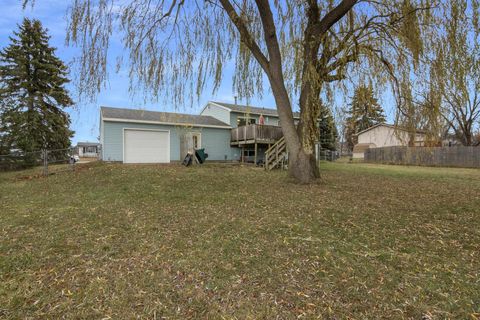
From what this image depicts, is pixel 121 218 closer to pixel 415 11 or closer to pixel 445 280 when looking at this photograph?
pixel 445 280

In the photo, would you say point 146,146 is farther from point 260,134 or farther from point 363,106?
point 363,106

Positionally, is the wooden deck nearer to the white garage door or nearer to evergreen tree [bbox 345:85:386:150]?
the white garage door

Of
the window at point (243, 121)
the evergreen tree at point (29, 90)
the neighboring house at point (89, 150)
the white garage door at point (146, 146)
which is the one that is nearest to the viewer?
the white garage door at point (146, 146)

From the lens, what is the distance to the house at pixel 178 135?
47.1 feet

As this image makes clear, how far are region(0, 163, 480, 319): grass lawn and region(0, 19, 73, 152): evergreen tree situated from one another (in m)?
14.0

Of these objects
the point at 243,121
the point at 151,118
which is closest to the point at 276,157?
the point at 243,121

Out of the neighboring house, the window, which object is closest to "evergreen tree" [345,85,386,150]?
the window

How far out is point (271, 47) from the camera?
6.86 meters

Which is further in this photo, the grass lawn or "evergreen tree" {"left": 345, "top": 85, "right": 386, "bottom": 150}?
"evergreen tree" {"left": 345, "top": 85, "right": 386, "bottom": 150}

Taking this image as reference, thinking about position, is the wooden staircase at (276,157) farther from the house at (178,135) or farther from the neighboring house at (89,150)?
the neighboring house at (89,150)

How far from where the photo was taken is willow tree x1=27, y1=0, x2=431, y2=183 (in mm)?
6051

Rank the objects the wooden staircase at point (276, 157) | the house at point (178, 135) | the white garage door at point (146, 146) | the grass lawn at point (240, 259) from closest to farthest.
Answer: the grass lawn at point (240, 259) → the wooden staircase at point (276, 157) → the house at point (178, 135) → the white garage door at point (146, 146)

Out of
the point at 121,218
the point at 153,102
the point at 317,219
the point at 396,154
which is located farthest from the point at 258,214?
the point at 396,154

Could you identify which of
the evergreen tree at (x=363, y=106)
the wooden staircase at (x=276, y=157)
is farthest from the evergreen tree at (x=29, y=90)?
the evergreen tree at (x=363, y=106)
